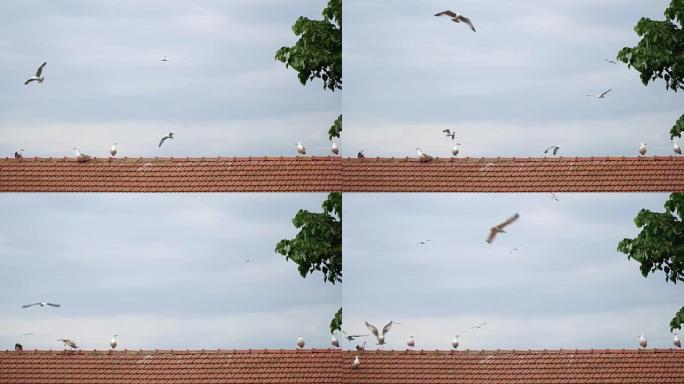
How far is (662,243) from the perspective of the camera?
88.9 ft

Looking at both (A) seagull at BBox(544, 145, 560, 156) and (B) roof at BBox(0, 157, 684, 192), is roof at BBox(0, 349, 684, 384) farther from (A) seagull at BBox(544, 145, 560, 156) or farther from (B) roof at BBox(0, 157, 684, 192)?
(A) seagull at BBox(544, 145, 560, 156)

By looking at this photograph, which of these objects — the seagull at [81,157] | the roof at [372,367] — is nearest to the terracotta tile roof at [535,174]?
the roof at [372,367]

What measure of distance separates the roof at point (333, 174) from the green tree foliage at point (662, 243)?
17.8 inches

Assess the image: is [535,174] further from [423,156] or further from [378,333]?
[378,333]

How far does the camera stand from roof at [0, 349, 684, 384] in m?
25.9

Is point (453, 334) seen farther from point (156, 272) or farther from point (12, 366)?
point (12, 366)

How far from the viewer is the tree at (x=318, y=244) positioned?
26.4 metres

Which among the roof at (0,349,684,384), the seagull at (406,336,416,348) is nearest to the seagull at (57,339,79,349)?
the roof at (0,349,684,384)

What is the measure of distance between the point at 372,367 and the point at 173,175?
16.3 feet

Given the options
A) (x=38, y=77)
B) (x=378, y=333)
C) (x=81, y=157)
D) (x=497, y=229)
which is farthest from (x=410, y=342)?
(x=38, y=77)

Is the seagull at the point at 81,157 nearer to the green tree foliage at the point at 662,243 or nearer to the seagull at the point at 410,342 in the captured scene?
the seagull at the point at 410,342

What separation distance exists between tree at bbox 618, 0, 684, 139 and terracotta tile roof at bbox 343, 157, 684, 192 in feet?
2.65

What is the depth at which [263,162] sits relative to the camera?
2717 centimetres

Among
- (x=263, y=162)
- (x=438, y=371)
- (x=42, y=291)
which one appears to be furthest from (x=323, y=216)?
(x=42, y=291)
